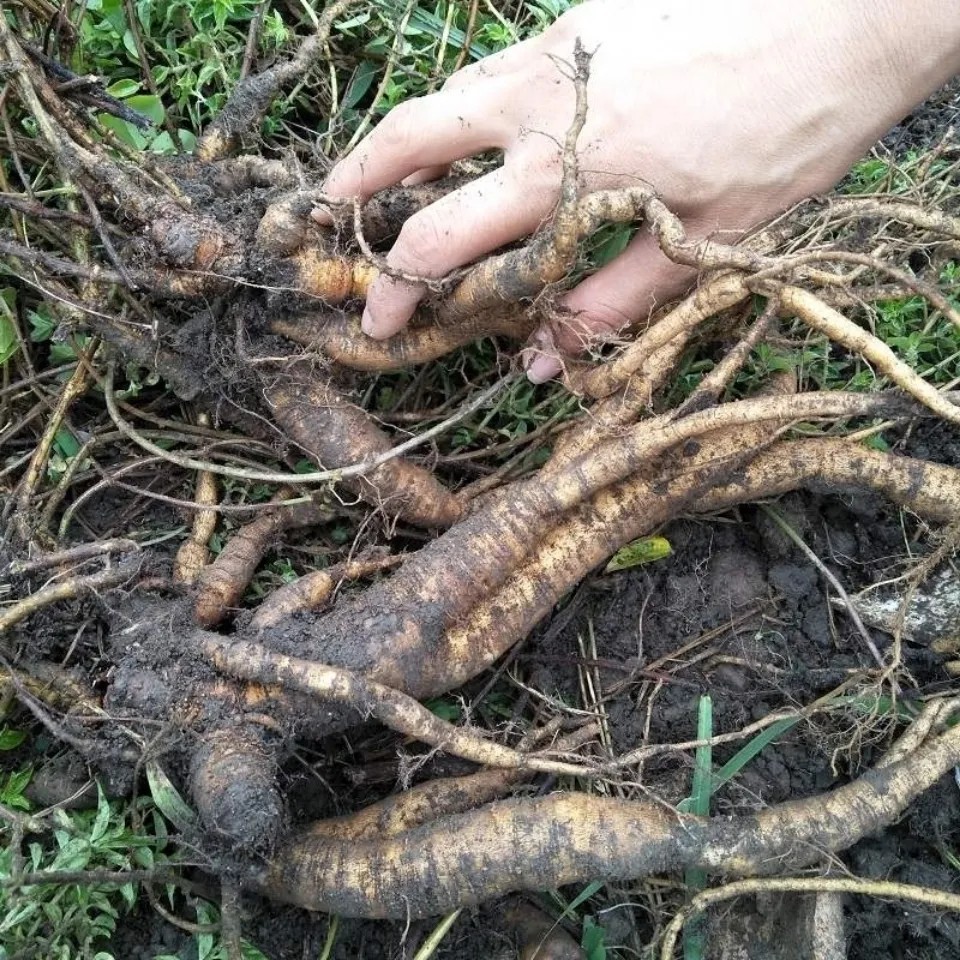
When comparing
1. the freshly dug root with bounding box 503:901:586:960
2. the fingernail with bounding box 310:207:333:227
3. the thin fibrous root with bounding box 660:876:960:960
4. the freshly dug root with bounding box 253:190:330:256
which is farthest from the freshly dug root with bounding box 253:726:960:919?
the fingernail with bounding box 310:207:333:227

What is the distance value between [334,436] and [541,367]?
1.57 feet

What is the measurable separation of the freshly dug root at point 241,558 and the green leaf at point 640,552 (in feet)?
2.17

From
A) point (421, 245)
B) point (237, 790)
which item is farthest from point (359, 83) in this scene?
point (237, 790)

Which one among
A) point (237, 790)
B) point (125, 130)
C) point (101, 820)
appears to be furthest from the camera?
point (125, 130)

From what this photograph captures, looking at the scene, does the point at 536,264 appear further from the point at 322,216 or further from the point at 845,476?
the point at 845,476

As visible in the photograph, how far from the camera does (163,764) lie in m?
1.49

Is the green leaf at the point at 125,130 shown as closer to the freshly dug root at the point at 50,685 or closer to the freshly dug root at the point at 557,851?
the freshly dug root at the point at 50,685

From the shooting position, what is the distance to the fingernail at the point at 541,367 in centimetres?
171

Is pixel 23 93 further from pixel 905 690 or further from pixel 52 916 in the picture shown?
pixel 905 690

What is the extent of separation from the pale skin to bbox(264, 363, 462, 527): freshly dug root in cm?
20

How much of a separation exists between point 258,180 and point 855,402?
4.41 ft

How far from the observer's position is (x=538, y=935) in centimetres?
160

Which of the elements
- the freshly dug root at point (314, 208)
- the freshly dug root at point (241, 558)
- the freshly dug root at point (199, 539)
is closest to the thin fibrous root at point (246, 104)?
the freshly dug root at point (314, 208)

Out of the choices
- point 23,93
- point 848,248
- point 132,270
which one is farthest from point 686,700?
point 23,93
